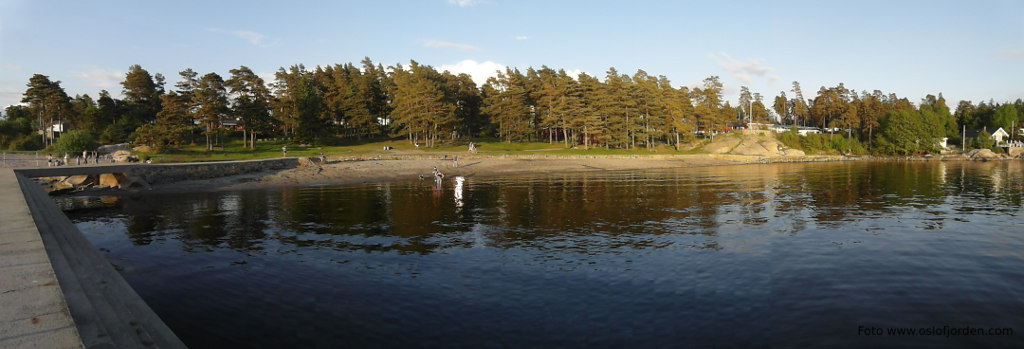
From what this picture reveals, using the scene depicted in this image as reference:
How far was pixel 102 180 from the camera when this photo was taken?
3981 centimetres

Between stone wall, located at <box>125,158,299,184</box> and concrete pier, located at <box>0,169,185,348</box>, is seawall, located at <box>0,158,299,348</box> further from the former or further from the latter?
stone wall, located at <box>125,158,299,184</box>

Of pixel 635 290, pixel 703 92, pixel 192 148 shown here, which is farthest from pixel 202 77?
pixel 703 92

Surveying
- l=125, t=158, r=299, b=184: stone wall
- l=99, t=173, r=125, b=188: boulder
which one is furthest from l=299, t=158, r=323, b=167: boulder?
l=99, t=173, r=125, b=188: boulder

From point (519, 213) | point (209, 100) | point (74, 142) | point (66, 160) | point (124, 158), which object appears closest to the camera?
point (519, 213)

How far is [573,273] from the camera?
13883 mm

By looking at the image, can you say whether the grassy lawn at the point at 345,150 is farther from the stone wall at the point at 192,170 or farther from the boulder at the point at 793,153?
the boulder at the point at 793,153

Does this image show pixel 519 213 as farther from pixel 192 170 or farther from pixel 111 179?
pixel 111 179

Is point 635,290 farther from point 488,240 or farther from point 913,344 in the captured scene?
point 488,240

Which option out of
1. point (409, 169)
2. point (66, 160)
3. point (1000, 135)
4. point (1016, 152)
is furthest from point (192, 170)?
point (1000, 135)

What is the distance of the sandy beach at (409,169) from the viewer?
140 feet

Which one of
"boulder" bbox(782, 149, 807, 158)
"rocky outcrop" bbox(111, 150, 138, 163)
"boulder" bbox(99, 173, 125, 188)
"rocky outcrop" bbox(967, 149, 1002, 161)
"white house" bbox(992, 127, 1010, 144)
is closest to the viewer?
"boulder" bbox(99, 173, 125, 188)

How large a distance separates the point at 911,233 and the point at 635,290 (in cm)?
1436

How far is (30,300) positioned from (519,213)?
2004 centimetres

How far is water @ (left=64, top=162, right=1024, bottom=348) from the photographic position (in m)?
9.79
